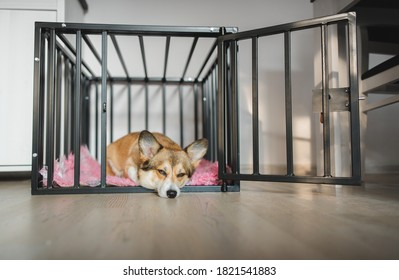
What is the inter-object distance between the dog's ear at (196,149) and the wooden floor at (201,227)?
277mm

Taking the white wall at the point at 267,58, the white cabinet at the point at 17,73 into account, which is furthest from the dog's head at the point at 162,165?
the white wall at the point at 267,58

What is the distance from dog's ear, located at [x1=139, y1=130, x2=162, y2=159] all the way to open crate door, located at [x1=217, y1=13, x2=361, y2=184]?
0.26 meters

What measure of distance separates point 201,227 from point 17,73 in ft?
4.78

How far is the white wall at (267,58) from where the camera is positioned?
2.04m

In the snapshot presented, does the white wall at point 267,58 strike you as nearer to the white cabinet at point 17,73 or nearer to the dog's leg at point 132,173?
the white cabinet at point 17,73

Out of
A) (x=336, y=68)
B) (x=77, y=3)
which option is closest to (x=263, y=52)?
(x=336, y=68)

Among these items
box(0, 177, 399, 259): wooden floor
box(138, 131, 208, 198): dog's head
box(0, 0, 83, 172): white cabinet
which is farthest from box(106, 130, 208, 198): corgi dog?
box(0, 0, 83, 172): white cabinet

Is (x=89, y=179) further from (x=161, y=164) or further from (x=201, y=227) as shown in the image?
(x=201, y=227)

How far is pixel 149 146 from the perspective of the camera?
4.02ft

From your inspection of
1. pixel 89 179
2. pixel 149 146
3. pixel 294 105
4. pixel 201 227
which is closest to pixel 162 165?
pixel 149 146

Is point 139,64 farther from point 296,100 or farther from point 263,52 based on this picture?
point 296,100

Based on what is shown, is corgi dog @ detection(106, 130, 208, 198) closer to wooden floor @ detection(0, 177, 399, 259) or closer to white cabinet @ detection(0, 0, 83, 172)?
wooden floor @ detection(0, 177, 399, 259)

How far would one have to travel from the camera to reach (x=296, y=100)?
2094 millimetres

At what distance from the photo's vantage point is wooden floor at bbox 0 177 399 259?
49cm
